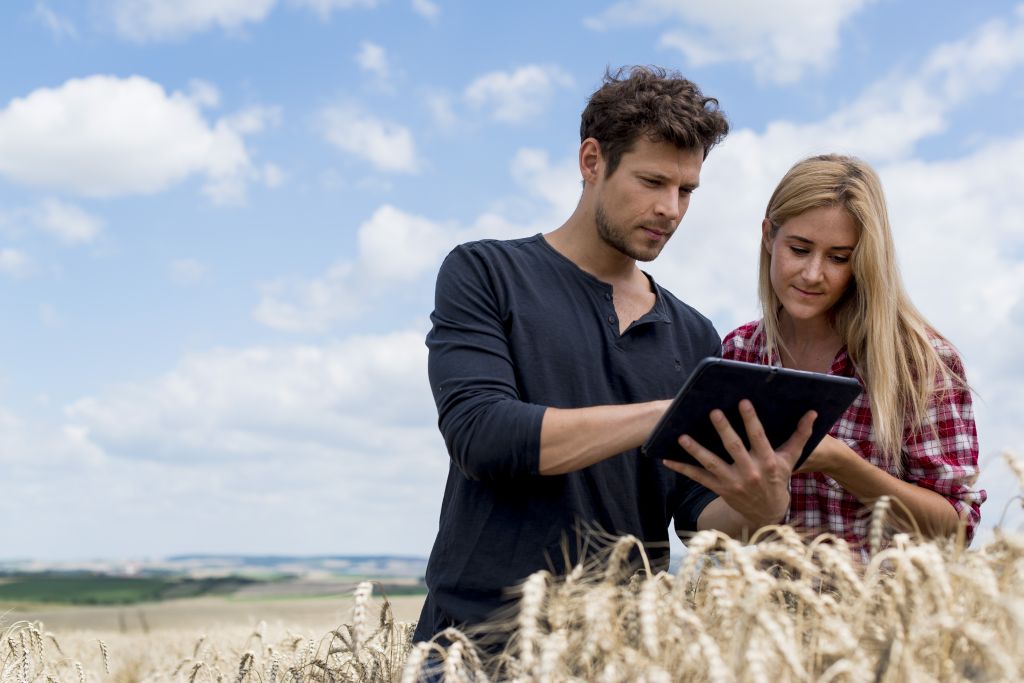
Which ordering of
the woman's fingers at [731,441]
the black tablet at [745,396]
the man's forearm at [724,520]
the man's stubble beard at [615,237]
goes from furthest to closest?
1. the man's stubble beard at [615,237]
2. the man's forearm at [724,520]
3. the woman's fingers at [731,441]
4. the black tablet at [745,396]

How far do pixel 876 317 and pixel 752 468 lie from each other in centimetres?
123

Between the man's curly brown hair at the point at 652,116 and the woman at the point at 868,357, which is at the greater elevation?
the man's curly brown hair at the point at 652,116

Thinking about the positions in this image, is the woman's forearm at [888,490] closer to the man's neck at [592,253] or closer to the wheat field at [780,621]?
the wheat field at [780,621]

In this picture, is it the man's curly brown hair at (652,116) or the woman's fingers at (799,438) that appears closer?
the woman's fingers at (799,438)

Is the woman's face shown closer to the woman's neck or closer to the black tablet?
the woman's neck

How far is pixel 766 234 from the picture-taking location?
480cm

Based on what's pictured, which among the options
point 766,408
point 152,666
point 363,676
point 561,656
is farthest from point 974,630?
point 152,666

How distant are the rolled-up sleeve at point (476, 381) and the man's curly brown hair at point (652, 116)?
80cm

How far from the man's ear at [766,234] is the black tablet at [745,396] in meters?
1.38

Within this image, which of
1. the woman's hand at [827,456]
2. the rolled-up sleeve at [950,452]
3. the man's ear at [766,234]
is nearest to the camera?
the woman's hand at [827,456]

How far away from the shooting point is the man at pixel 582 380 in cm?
362

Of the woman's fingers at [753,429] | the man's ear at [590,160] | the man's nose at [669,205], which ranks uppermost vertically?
the man's ear at [590,160]

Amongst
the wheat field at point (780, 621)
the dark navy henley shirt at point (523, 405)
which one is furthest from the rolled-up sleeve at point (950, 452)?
the wheat field at point (780, 621)

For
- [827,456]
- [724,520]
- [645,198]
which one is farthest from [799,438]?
[645,198]
